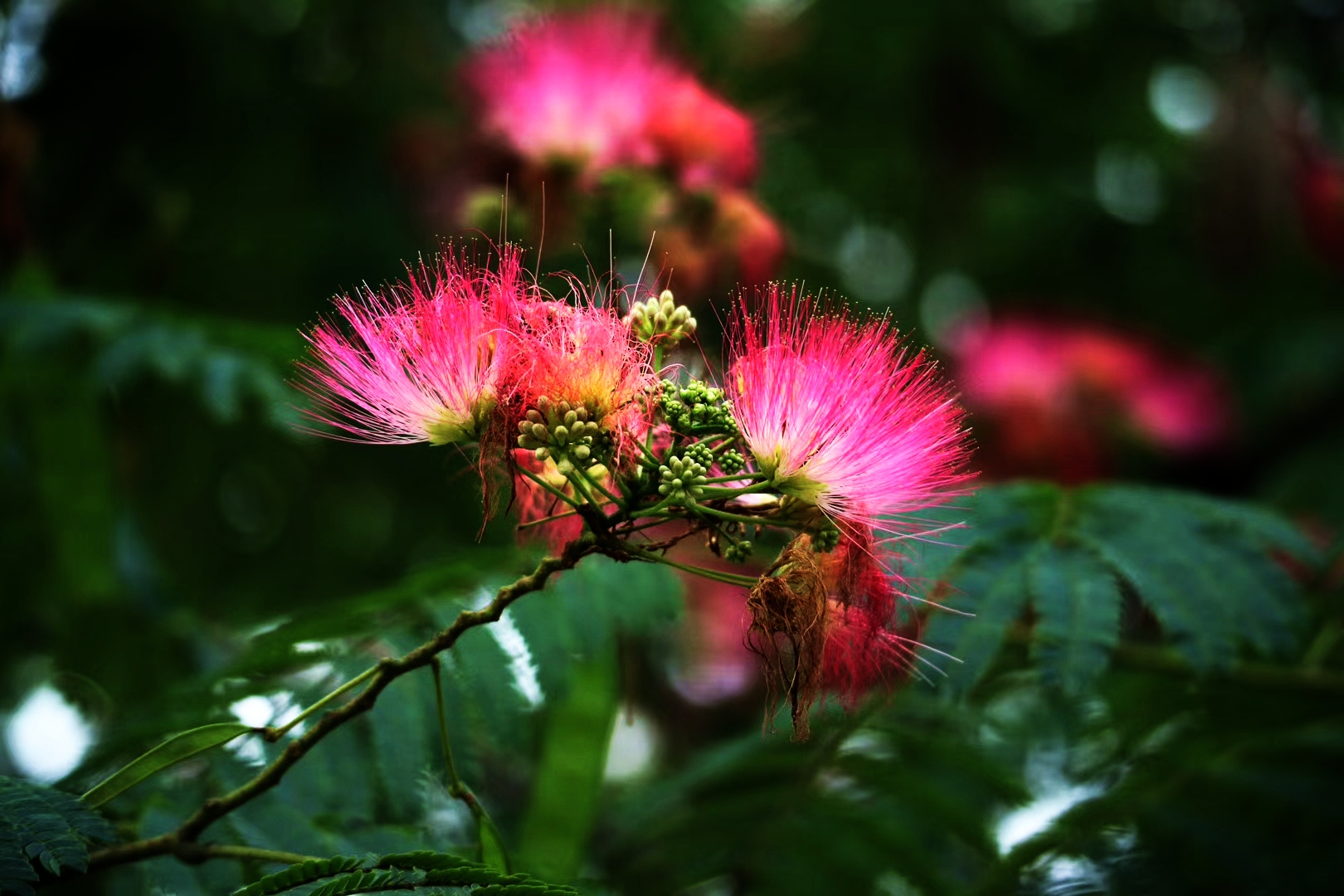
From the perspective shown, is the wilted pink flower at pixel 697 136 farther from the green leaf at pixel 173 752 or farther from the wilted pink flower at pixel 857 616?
the green leaf at pixel 173 752

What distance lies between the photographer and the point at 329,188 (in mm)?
4820

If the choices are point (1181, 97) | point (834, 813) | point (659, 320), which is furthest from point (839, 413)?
point (1181, 97)

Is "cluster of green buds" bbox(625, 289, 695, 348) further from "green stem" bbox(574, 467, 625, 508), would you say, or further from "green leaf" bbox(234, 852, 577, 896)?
"green leaf" bbox(234, 852, 577, 896)

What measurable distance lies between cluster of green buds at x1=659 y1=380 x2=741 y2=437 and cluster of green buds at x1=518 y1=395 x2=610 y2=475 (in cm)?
9

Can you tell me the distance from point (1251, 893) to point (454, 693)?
73.9 inches

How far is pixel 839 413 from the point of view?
1711mm

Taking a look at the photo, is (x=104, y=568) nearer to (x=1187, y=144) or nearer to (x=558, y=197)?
(x=558, y=197)

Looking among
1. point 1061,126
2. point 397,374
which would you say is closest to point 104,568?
point 397,374

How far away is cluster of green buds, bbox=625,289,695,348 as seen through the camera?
1.77 metres

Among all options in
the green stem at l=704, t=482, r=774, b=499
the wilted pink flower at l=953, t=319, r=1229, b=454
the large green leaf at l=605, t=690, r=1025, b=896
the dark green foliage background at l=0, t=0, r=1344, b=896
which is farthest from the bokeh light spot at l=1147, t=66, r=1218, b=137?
the green stem at l=704, t=482, r=774, b=499

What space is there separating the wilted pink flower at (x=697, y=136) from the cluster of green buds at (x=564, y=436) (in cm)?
201

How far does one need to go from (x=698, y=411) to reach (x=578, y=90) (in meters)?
2.17

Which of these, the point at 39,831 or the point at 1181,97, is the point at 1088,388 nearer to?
the point at 1181,97

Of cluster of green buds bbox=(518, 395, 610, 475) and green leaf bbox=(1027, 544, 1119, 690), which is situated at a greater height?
cluster of green buds bbox=(518, 395, 610, 475)
